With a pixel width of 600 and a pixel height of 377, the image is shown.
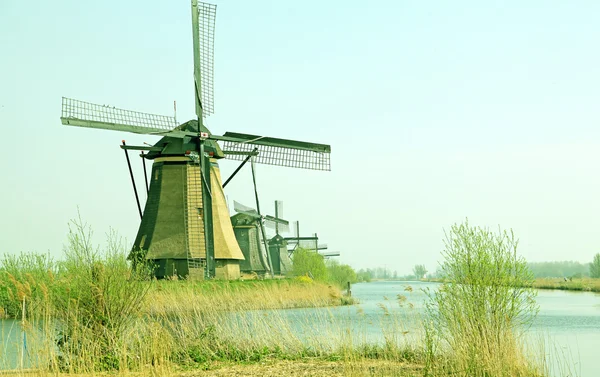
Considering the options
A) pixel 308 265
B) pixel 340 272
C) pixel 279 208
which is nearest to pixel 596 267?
pixel 340 272

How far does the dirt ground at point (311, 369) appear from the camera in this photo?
861 centimetres

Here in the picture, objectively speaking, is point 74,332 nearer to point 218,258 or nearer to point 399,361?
point 399,361

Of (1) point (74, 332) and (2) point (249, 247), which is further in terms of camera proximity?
(2) point (249, 247)

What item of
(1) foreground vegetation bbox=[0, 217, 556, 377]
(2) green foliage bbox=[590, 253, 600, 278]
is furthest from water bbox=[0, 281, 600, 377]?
(2) green foliage bbox=[590, 253, 600, 278]

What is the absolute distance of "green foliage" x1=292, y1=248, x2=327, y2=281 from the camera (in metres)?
41.8

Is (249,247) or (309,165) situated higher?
(309,165)

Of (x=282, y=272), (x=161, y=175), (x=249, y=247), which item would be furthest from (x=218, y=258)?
(x=282, y=272)

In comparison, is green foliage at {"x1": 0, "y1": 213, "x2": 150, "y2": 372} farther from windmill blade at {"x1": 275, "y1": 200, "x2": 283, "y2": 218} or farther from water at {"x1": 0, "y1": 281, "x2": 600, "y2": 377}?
windmill blade at {"x1": 275, "y1": 200, "x2": 283, "y2": 218}

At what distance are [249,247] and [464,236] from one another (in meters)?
29.9

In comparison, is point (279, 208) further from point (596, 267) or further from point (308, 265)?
point (596, 267)

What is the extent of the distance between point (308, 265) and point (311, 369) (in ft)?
107

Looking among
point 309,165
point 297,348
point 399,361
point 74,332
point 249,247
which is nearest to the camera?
point 74,332

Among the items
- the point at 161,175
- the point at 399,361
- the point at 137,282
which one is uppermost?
the point at 161,175

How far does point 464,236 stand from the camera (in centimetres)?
889
